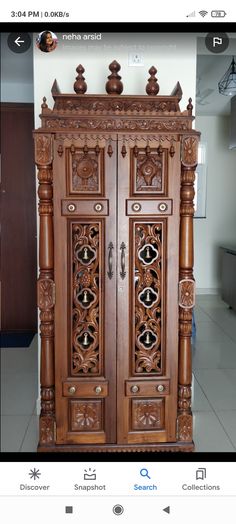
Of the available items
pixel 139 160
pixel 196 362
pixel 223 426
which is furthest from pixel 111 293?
pixel 196 362

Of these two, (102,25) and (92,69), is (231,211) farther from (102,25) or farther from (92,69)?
(102,25)

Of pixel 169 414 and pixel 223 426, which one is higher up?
pixel 169 414

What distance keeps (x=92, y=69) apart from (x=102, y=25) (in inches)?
39.5

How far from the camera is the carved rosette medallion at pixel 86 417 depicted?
1.30 meters

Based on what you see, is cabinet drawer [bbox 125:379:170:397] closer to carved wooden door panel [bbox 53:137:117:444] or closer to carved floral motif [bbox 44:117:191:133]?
carved wooden door panel [bbox 53:137:117:444]

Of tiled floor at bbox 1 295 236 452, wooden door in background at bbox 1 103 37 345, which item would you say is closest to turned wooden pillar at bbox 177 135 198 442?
tiled floor at bbox 1 295 236 452

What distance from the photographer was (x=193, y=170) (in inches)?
47.6

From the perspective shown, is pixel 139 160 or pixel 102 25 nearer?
pixel 102 25

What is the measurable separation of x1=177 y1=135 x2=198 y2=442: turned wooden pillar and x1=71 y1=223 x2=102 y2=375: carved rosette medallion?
0.90 feet

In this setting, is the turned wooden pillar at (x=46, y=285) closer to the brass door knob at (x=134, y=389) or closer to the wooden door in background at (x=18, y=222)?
the brass door knob at (x=134, y=389)

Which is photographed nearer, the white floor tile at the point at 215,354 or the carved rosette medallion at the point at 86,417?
the carved rosette medallion at the point at 86,417

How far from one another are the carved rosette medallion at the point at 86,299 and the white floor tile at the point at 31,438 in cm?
31

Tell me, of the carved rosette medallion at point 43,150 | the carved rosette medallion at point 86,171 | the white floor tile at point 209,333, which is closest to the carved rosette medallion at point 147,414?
the carved rosette medallion at point 86,171

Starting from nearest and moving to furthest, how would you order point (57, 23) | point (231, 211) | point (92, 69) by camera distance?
point (57, 23)
point (92, 69)
point (231, 211)
